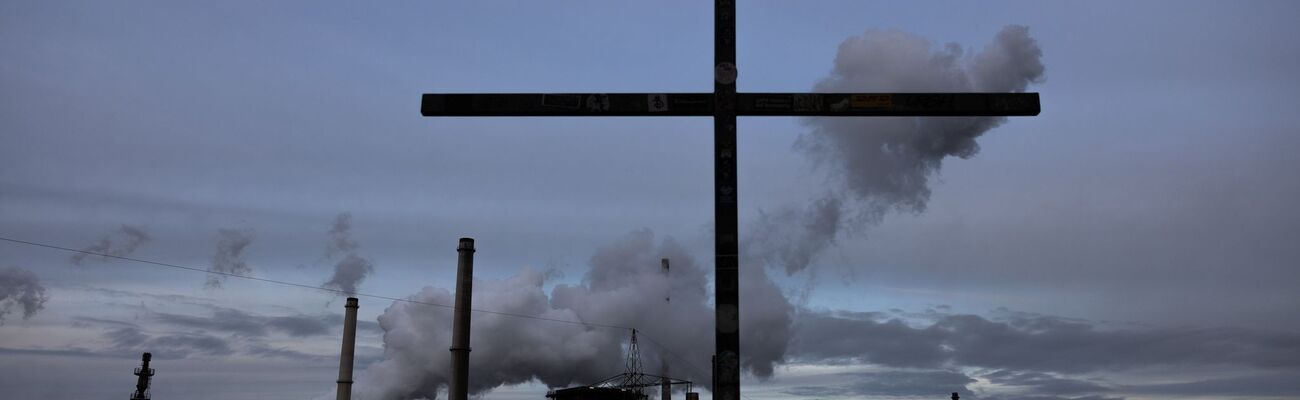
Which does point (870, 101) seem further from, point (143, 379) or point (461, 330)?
point (143, 379)

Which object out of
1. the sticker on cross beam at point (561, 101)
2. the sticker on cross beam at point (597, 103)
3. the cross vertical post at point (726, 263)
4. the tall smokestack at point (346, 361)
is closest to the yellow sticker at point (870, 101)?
the cross vertical post at point (726, 263)

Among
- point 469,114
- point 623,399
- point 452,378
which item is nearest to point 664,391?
point 623,399

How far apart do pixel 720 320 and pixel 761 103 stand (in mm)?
1908

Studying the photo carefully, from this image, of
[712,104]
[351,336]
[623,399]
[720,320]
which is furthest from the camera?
[623,399]

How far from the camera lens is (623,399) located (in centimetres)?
5519

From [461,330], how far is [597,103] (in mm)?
37513

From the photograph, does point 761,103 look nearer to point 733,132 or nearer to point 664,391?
point 733,132

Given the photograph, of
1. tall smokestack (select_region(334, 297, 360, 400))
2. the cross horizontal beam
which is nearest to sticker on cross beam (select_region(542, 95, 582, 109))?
the cross horizontal beam

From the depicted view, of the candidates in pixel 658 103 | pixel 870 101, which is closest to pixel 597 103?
pixel 658 103

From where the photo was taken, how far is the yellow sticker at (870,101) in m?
8.35

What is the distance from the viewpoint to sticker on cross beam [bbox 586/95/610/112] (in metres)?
8.44

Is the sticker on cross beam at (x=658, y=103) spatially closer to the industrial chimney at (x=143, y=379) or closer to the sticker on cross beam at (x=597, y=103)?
the sticker on cross beam at (x=597, y=103)

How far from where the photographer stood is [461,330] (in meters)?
44.5

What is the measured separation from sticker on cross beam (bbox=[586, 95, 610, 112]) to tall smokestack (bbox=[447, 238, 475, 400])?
37440mm
